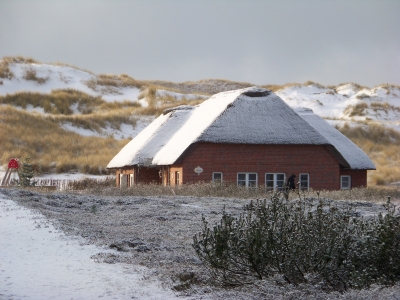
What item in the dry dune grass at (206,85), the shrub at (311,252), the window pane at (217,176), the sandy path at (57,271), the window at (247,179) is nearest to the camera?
the sandy path at (57,271)

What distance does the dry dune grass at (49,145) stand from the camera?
143 feet

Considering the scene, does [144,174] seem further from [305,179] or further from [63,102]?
[63,102]

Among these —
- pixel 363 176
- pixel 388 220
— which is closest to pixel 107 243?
pixel 388 220

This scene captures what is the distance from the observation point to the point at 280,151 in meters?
29.5

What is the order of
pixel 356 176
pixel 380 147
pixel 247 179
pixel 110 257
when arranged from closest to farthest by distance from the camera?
pixel 110 257 < pixel 247 179 < pixel 356 176 < pixel 380 147

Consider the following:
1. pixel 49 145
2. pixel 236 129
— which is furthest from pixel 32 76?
pixel 236 129

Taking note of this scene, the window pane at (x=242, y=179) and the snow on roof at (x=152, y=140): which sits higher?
the snow on roof at (x=152, y=140)

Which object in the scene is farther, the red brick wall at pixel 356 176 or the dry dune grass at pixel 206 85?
the dry dune grass at pixel 206 85

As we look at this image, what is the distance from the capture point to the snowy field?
7.90m

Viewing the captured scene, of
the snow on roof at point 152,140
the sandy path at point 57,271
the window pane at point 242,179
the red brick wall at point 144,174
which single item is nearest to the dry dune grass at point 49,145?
the snow on roof at point 152,140

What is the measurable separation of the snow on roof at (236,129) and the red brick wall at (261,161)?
0.56 meters

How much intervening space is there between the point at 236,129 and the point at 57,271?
20390 mm

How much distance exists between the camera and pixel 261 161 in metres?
29.3

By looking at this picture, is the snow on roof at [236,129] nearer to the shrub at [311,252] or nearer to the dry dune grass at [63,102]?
the shrub at [311,252]
